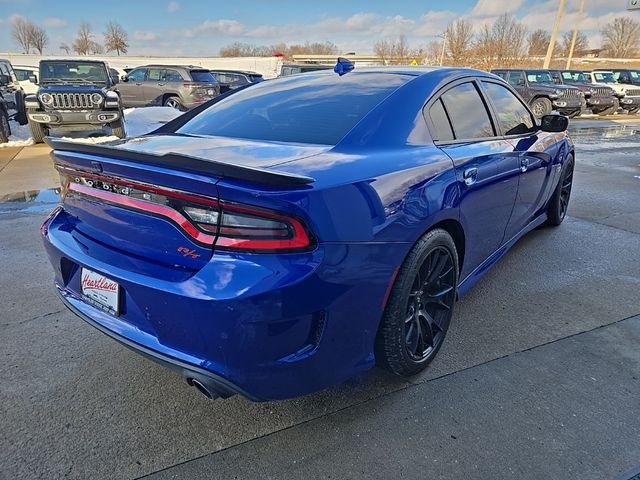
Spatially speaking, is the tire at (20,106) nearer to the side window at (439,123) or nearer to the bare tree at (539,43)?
the side window at (439,123)

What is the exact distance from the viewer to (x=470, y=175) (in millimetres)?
2674

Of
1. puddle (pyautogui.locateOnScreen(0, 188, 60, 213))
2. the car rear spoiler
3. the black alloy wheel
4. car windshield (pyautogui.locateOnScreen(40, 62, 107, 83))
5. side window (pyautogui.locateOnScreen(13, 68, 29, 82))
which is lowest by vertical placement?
puddle (pyautogui.locateOnScreen(0, 188, 60, 213))

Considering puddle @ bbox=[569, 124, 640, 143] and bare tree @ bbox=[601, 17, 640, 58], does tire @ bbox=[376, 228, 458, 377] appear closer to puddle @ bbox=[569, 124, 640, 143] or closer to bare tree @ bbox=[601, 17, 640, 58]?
puddle @ bbox=[569, 124, 640, 143]

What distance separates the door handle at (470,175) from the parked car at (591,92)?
64.0 ft

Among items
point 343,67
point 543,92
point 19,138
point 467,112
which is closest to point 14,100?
point 19,138

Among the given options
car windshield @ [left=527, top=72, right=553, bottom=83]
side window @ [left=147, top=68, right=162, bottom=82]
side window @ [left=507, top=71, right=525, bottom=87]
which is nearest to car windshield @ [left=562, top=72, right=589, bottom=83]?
car windshield @ [left=527, top=72, right=553, bottom=83]

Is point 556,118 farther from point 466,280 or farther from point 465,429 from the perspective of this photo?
point 465,429

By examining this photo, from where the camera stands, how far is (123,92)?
1598cm

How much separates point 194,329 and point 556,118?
11.4 ft

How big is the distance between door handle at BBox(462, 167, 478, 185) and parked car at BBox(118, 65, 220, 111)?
13.5 m

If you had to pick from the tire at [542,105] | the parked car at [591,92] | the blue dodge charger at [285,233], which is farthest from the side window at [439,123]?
the parked car at [591,92]

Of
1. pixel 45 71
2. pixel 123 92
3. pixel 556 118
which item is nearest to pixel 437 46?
pixel 123 92

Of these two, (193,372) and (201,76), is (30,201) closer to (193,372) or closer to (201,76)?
(193,372)

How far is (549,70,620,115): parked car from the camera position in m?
19.4
